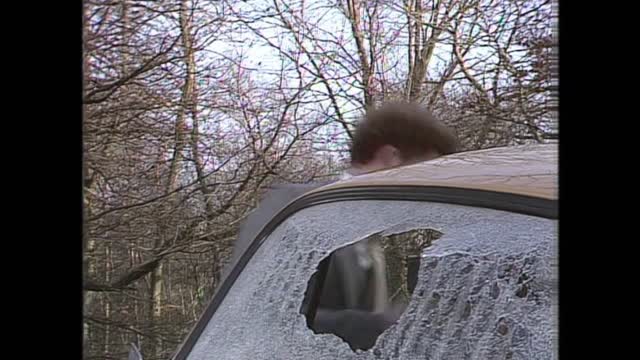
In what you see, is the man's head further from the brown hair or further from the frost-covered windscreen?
the frost-covered windscreen

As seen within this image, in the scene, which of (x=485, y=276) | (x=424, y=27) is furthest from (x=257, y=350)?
(x=424, y=27)

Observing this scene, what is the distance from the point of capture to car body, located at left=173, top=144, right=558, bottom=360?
0.66 metres

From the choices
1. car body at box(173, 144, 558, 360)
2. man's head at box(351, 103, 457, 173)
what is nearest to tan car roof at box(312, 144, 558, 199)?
car body at box(173, 144, 558, 360)

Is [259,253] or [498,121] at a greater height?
[498,121]

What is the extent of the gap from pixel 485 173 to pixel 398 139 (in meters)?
0.40

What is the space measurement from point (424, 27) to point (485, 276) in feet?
4.68

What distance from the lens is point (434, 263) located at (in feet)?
2.47

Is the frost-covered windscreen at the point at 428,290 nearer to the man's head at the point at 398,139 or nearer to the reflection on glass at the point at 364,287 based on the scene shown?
the reflection on glass at the point at 364,287

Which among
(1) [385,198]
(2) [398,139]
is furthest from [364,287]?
(2) [398,139]
